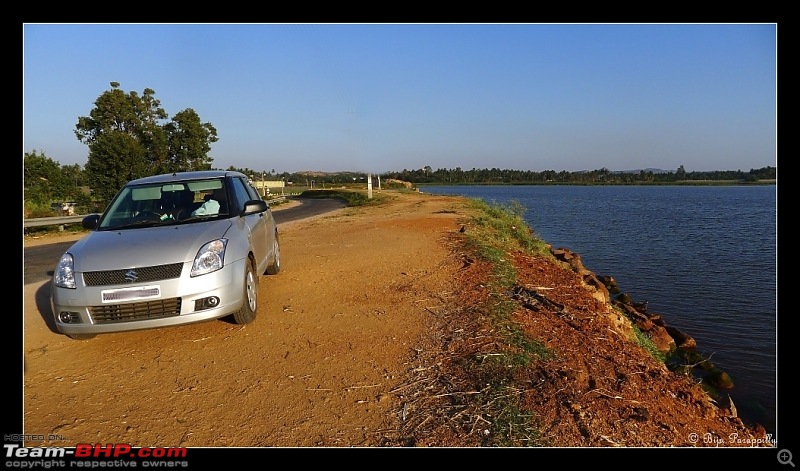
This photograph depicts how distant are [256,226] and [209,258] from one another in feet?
5.38

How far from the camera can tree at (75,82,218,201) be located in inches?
1094

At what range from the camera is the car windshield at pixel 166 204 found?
5344 mm

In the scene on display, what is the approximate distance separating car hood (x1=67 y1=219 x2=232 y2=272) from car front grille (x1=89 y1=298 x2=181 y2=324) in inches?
14.0

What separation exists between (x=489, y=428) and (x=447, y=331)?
6.22ft

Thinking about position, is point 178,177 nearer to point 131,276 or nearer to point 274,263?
point 274,263

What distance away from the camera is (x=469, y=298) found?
236 inches

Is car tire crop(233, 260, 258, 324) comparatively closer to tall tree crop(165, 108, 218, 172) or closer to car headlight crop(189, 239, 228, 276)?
car headlight crop(189, 239, 228, 276)

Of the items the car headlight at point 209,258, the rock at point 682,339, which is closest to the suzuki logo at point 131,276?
the car headlight at point 209,258

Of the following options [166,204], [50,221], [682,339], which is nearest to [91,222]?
[166,204]

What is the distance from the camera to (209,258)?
4492 mm

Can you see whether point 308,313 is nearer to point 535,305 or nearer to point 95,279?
point 95,279

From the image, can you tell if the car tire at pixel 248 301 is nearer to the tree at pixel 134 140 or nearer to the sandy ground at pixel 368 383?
the sandy ground at pixel 368 383
